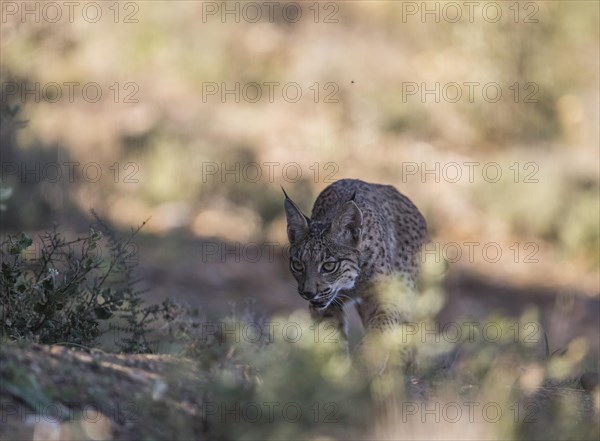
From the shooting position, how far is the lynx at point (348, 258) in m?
7.52

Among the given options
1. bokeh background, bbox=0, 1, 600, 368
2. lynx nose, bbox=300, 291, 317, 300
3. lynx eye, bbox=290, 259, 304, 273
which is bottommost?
bokeh background, bbox=0, 1, 600, 368

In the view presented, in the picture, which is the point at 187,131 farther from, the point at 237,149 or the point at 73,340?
the point at 73,340

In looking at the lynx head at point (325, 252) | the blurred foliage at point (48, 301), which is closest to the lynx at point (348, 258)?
the lynx head at point (325, 252)

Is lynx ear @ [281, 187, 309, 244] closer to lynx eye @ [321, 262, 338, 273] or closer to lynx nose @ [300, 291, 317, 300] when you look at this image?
lynx eye @ [321, 262, 338, 273]

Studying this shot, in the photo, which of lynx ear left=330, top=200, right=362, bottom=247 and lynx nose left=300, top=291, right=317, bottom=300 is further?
lynx ear left=330, top=200, right=362, bottom=247

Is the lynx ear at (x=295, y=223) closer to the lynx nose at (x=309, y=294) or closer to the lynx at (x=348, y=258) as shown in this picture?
the lynx at (x=348, y=258)

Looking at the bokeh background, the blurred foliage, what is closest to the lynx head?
the blurred foliage

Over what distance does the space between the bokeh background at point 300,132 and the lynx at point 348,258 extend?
5933 mm

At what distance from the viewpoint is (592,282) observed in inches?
662

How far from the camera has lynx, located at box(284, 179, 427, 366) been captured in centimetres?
752

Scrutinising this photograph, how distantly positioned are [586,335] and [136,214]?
294 inches

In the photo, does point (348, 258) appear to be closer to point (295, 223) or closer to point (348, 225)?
point (348, 225)

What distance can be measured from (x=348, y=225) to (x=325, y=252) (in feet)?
1.07

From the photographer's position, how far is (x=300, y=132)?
20.2 meters
